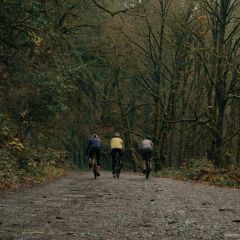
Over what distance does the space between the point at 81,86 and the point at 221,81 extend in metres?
9.36

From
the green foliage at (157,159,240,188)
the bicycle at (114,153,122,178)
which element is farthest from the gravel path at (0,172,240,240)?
the bicycle at (114,153,122,178)

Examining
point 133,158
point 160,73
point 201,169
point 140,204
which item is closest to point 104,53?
point 160,73

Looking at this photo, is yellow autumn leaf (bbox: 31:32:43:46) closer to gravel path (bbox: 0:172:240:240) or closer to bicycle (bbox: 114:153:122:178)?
gravel path (bbox: 0:172:240:240)

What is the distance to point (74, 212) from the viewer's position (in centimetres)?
830

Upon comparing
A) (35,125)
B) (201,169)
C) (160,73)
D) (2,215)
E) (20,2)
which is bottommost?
(2,215)

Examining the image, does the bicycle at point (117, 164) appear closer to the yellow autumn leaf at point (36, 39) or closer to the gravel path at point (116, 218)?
the yellow autumn leaf at point (36, 39)

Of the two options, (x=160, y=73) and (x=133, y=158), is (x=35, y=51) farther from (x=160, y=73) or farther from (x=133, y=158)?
(x=133, y=158)

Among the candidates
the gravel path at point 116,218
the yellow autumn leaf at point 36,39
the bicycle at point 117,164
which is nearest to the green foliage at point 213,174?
the bicycle at point 117,164

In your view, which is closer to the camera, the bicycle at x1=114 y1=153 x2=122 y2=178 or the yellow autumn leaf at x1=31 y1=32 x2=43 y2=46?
the yellow autumn leaf at x1=31 y1=32 x2=43 y2=46

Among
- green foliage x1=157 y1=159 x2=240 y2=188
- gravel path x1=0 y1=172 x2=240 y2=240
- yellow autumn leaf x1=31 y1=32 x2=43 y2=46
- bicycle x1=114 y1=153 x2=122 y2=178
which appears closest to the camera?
gravel path x1=0 y1=172 x2=240 y2=240

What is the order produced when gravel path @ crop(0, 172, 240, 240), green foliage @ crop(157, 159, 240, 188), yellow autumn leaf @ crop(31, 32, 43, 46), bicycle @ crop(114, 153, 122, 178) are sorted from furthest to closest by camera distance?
bicycle @ crop(114, 153, 122, 178), green foliage @ crop(157, 159, 240, 188), yellow autumn leaf @ crop(31, 32, 43, 46), gravel path @ crop(0, 172, 240, 240)

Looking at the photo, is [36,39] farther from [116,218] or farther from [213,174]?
[213,174]

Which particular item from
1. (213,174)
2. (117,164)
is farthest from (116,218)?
(117,164)

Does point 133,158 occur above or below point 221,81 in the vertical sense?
below
